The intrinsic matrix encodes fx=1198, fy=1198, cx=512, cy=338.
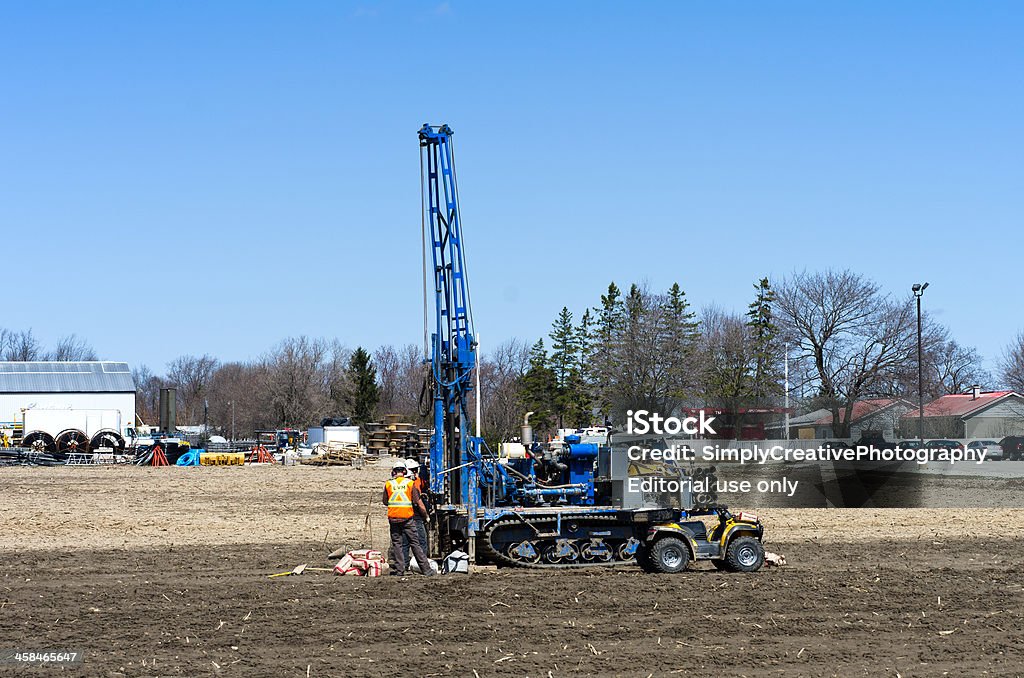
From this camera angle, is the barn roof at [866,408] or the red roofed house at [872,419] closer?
the red roofed house at [872,419]

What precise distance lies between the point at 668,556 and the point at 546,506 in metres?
2.15

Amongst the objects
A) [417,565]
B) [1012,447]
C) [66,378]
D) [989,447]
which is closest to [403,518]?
[417,565]

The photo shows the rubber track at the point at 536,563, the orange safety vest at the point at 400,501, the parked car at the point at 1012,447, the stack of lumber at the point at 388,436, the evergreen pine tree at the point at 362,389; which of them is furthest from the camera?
the evergreen pine tree at the point at 362,389

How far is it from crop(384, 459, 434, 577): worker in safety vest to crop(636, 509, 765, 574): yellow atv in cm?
336

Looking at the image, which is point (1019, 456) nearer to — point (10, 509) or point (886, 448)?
point (886, 448)

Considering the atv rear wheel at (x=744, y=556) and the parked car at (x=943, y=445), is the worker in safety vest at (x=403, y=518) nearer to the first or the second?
the atv rear wheel at (x=744, y=556)

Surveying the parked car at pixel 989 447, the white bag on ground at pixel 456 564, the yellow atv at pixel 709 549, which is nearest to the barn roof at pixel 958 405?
the parked car at pixel 989 447

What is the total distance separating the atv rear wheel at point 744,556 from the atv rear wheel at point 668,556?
A: 655mm

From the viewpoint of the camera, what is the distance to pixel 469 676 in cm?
1084

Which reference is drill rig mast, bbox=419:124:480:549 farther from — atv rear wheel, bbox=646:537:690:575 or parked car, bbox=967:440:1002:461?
parked car, bbox=967:440:1002:461

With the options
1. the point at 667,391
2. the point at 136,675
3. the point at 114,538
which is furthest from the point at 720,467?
the point at 667,391

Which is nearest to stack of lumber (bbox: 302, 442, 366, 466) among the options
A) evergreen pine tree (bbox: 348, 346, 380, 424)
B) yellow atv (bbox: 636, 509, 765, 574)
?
evergreen pine tree (bbox: 348, 346, 380, 424)

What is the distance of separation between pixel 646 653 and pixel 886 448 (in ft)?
68.3

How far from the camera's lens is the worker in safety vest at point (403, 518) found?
17.5m
